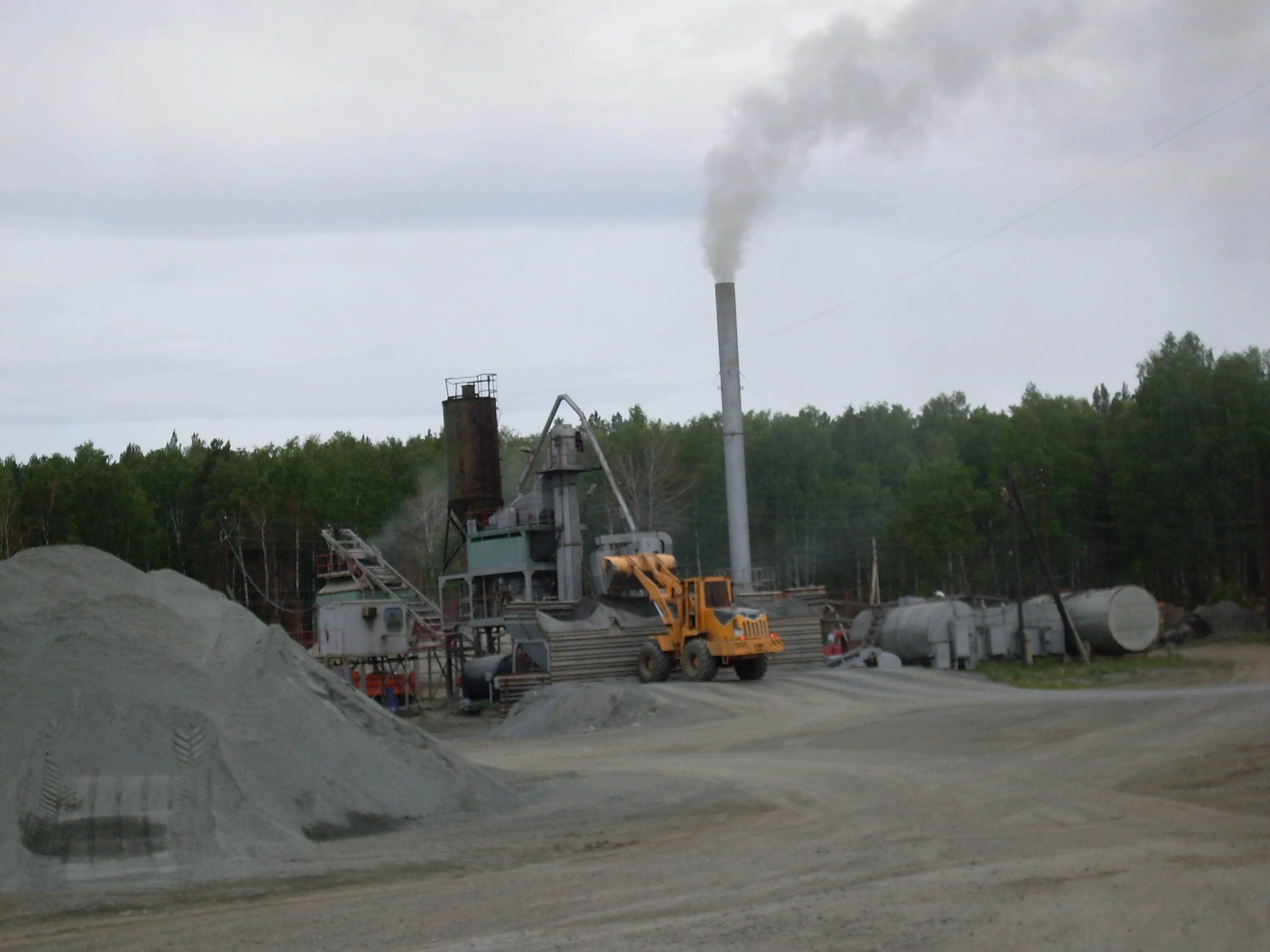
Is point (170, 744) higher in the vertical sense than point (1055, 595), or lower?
lower

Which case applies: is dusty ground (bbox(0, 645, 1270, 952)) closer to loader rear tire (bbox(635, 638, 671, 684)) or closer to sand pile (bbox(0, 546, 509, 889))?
sand pile (bbox(0, 546, 509, 889))

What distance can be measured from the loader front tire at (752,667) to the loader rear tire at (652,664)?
1.73 meters

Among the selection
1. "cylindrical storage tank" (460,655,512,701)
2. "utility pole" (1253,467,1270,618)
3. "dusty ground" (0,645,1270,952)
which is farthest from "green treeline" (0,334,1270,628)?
"dusty ground" (0,645,1270,952)

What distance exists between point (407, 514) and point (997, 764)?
61222 millimetres

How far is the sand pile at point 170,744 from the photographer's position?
11.9 metres

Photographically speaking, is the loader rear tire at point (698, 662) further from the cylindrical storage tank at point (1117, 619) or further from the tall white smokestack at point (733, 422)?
the cylindrical storage tank at point (1117, 619)

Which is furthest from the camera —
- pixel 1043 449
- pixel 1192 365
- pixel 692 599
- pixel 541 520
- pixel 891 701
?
pixel 1043 449

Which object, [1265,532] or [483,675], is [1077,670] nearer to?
[483,675]

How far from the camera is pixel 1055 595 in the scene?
3894cm

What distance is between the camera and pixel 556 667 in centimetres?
3450

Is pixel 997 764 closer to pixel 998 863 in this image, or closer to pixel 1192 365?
pixel 998 863

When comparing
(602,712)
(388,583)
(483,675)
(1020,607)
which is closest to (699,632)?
(602,712)

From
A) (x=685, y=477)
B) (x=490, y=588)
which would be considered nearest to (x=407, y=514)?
(x=685, y=477)

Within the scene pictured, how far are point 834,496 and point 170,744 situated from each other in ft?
227
